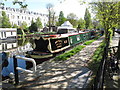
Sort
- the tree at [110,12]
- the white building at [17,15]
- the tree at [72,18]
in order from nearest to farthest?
the tree at [110,12] → the white building at [17,15] → the tree at [72,18]

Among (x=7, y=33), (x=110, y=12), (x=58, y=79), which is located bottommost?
(x=58, y=79)

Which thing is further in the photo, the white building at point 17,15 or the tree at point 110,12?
the white building at point 17,15

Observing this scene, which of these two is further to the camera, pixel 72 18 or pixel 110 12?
pixel 72 18

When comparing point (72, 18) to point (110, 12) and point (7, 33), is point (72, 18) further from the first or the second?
point (110, 12)

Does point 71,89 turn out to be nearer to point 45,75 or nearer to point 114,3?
point 45,75

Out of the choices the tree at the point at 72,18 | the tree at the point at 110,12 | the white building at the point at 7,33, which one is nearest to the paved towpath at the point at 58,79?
the tree at the point at 110,12

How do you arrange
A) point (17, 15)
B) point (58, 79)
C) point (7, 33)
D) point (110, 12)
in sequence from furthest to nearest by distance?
point (17, 15), point (7, 33), point (110, 12), point (58, 79)

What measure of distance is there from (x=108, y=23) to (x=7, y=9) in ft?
204

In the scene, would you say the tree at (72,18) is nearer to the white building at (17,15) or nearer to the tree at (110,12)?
the white building at (17,15)

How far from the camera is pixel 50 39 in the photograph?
9.84 m

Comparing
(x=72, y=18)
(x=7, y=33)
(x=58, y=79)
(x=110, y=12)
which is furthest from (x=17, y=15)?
(x=58, y=79)

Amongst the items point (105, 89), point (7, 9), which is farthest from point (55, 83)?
point (7, 9)

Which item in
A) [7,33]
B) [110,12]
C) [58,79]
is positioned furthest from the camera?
[7,33]

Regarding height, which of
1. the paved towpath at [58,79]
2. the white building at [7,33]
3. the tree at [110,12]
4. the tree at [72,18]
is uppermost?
the tree at [72,18]
